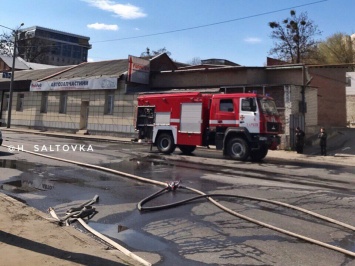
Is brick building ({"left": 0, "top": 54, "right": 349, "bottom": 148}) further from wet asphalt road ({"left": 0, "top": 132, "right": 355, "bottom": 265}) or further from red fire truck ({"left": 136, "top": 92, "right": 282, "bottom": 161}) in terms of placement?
wet asphalt road ({"left": 0, "top": 132, "right": 355, "bottom": 265})

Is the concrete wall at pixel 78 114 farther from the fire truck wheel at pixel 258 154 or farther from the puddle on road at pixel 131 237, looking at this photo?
the puddle on road at pixel 131 237

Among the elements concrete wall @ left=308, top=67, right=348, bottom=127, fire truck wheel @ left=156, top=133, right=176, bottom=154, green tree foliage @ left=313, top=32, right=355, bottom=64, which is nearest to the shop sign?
fire truck wheel @ left=156, top=133, right=176, bottom=154

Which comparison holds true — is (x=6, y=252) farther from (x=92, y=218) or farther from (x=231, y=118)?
(x=231, y=118)

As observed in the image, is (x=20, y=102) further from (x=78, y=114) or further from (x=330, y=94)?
(x=330, y=94)

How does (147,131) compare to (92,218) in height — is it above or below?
above

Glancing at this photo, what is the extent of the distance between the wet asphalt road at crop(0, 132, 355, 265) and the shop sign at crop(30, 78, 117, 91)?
1685cm

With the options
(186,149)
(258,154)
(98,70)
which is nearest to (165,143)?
(186,149)

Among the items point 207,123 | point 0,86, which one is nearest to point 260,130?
point 207,123

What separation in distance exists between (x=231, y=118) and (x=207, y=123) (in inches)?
53.3

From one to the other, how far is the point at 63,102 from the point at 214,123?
22.2 m

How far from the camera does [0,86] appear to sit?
41.2m

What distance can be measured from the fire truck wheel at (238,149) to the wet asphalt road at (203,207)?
2.10 m

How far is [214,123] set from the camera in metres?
16.3

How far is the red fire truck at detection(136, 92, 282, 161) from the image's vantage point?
605 inches
